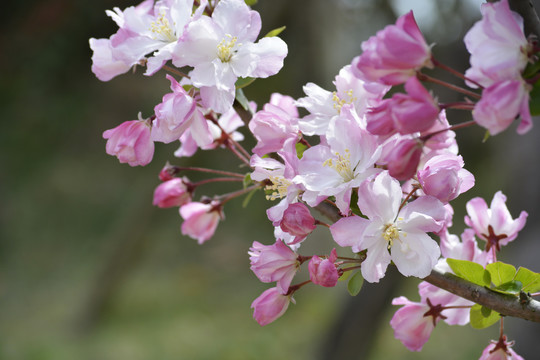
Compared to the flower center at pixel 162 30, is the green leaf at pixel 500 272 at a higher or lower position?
lower

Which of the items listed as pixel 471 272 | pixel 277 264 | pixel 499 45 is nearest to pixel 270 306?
pixel 277 264

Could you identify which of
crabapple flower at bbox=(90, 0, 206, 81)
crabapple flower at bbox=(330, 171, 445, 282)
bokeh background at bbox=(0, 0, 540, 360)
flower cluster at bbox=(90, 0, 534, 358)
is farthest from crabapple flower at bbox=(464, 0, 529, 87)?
bokeh background at bbox=(0, 0, 540, 360)

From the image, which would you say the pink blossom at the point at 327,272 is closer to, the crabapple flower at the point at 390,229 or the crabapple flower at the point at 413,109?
the crabapple flower at the point at 390,229

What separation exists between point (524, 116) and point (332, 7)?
285 centimetres

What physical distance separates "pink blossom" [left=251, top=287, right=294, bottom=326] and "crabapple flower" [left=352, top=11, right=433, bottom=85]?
0.22 meters

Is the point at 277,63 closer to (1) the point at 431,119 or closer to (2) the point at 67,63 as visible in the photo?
(1) the point at 431,119

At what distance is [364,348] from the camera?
2.08m

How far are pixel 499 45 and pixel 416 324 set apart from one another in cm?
29

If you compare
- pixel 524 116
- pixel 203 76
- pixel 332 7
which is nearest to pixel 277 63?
pixel 203 76

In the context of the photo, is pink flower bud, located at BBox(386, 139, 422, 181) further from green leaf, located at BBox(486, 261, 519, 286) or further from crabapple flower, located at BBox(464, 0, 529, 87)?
green leaf, located at BBox(486, 261, 519, 286)

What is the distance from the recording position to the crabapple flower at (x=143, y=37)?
473mm

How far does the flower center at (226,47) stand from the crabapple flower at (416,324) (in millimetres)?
285

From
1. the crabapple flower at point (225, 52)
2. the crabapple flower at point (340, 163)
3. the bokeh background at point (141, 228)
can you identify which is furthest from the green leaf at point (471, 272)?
the bokeh background at point (141, 228)

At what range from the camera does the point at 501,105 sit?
1.06ft
